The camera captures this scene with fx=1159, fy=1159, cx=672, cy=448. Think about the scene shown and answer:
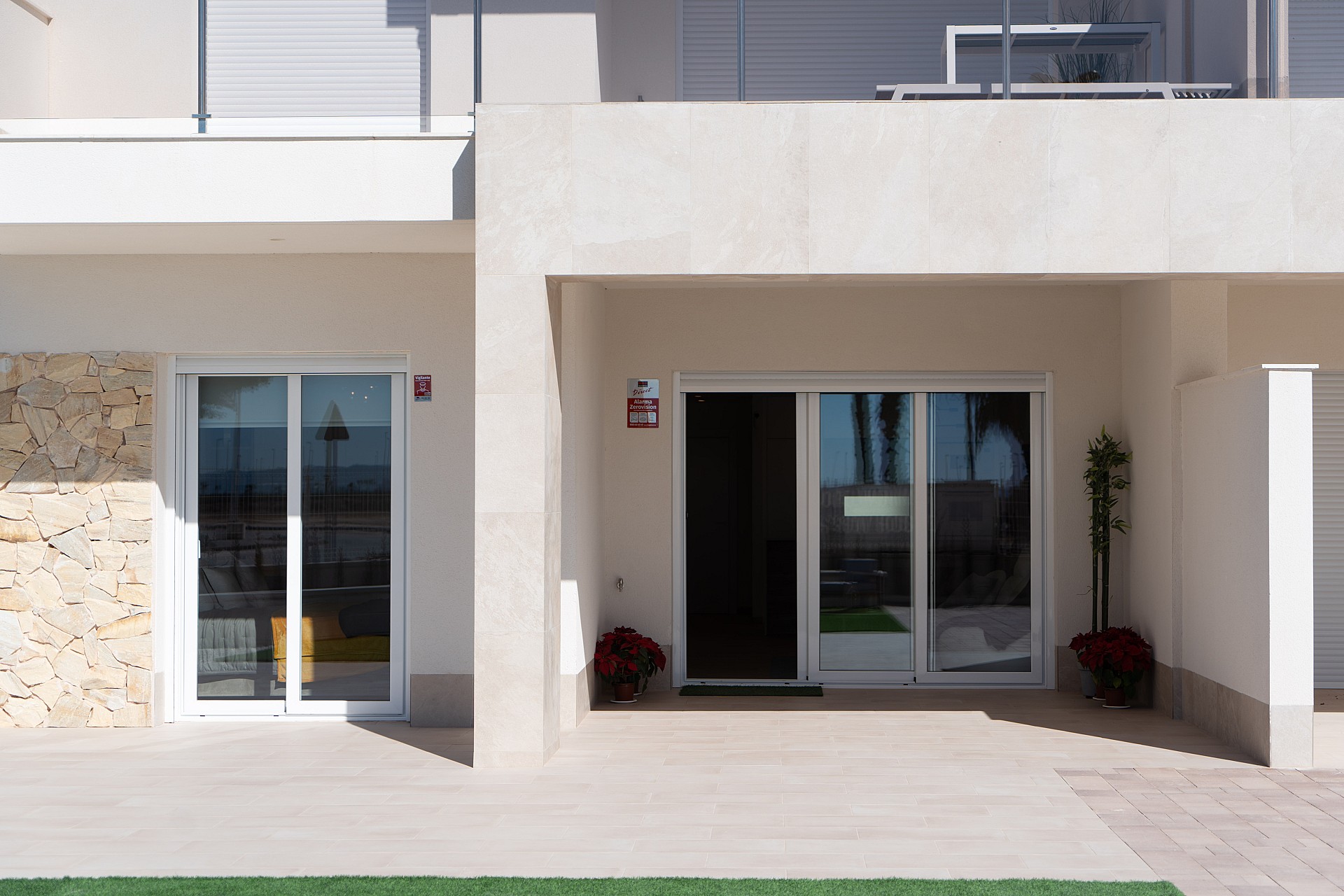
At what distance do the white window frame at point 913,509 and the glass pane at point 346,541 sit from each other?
2465 millimetres

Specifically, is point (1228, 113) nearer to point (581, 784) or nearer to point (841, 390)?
point (841, 390)

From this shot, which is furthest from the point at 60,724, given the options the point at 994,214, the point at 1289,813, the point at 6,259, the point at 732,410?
the point at 1289,813

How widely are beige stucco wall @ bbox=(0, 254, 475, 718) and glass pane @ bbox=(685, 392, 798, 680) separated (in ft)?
7.58

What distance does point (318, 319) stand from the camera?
8.38 meters

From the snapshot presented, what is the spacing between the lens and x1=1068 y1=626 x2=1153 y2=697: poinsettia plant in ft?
28.3

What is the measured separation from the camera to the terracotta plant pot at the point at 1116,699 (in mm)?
8711

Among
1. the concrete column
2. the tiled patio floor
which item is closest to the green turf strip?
the tiled patio floor

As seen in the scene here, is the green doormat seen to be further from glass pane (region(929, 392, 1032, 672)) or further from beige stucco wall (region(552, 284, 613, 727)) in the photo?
glass pane (region(929, 392, 1032, 672))

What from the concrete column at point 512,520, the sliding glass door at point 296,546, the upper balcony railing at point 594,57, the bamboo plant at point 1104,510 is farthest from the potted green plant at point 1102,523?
the sliding glass door at point 296,546

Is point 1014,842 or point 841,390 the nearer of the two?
point 1014,842

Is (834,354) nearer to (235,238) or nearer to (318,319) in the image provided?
(318,319)

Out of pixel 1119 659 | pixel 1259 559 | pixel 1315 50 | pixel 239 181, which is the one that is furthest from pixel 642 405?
pixel 1315 50

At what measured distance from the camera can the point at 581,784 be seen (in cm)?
656

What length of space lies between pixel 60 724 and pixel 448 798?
12.2ft
